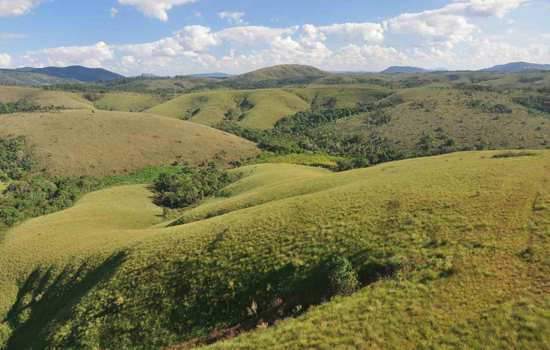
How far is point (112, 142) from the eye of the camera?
14575cm

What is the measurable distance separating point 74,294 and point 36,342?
6.48m

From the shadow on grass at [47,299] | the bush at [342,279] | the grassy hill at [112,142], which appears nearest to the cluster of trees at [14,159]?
the grassy hill at [112,142]

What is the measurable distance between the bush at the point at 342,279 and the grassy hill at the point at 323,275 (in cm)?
93

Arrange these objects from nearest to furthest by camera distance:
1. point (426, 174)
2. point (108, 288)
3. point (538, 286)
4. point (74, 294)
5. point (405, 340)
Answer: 1. point (405, 340)
2. point (538, 286)
3. point (108, 288)
4. point (74, 294)
5. point (426, 174)

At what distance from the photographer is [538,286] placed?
61.3 feet

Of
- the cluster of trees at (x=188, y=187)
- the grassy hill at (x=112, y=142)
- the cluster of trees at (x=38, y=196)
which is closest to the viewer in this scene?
the cluster of trees at (x=38, y=196)

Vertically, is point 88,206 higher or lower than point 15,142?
lower

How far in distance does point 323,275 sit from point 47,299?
34.8m

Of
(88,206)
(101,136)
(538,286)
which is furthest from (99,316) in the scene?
(101,136)

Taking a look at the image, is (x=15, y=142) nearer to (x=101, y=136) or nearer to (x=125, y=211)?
(x=101, y=136)

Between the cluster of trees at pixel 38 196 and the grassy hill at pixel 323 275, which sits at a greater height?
the grassy hill at pixel 323 275

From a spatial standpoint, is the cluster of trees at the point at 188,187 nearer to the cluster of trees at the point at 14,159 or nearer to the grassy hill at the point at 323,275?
the grassy hill at the point at 323,275

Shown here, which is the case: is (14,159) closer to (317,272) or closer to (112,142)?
(112,142)

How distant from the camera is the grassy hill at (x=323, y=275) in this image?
1814 cm
